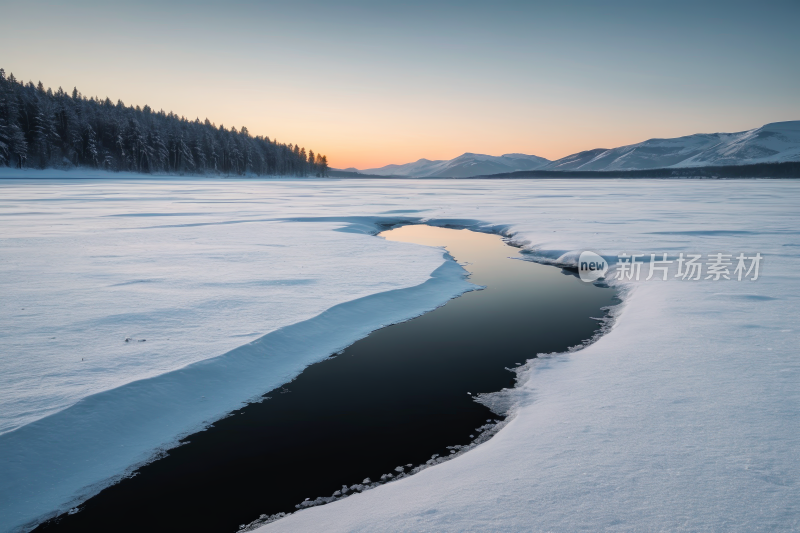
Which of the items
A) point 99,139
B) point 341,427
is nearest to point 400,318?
point 341,427

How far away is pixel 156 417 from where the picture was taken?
4602 mm

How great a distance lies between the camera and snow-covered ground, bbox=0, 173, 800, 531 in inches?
120

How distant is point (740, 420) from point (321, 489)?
3746mm

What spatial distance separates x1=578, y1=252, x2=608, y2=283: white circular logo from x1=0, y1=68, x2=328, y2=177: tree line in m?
75.6

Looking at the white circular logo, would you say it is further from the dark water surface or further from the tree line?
the tree line

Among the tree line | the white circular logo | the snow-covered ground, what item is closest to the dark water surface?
the snow-covered ground

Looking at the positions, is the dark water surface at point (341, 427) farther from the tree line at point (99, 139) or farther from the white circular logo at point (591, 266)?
the tree line at point (99, 139)

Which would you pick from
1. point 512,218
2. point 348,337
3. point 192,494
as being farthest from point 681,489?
point 512,218

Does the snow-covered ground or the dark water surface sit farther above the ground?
the snow-covered ground

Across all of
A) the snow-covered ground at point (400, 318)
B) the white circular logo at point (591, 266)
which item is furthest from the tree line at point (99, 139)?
the white circular logo at point (591, 266)

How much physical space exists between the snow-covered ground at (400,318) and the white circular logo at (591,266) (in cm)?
243

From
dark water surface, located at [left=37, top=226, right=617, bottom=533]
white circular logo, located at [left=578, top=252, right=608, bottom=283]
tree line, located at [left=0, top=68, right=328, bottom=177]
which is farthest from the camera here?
tree line, located at [left=0, top=68, right=328, bottom=177]

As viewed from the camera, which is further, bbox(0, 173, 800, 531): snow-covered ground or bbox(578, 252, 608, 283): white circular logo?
bbox(578, 252, 608, 283): white circular logo

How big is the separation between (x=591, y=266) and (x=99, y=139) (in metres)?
88.8
